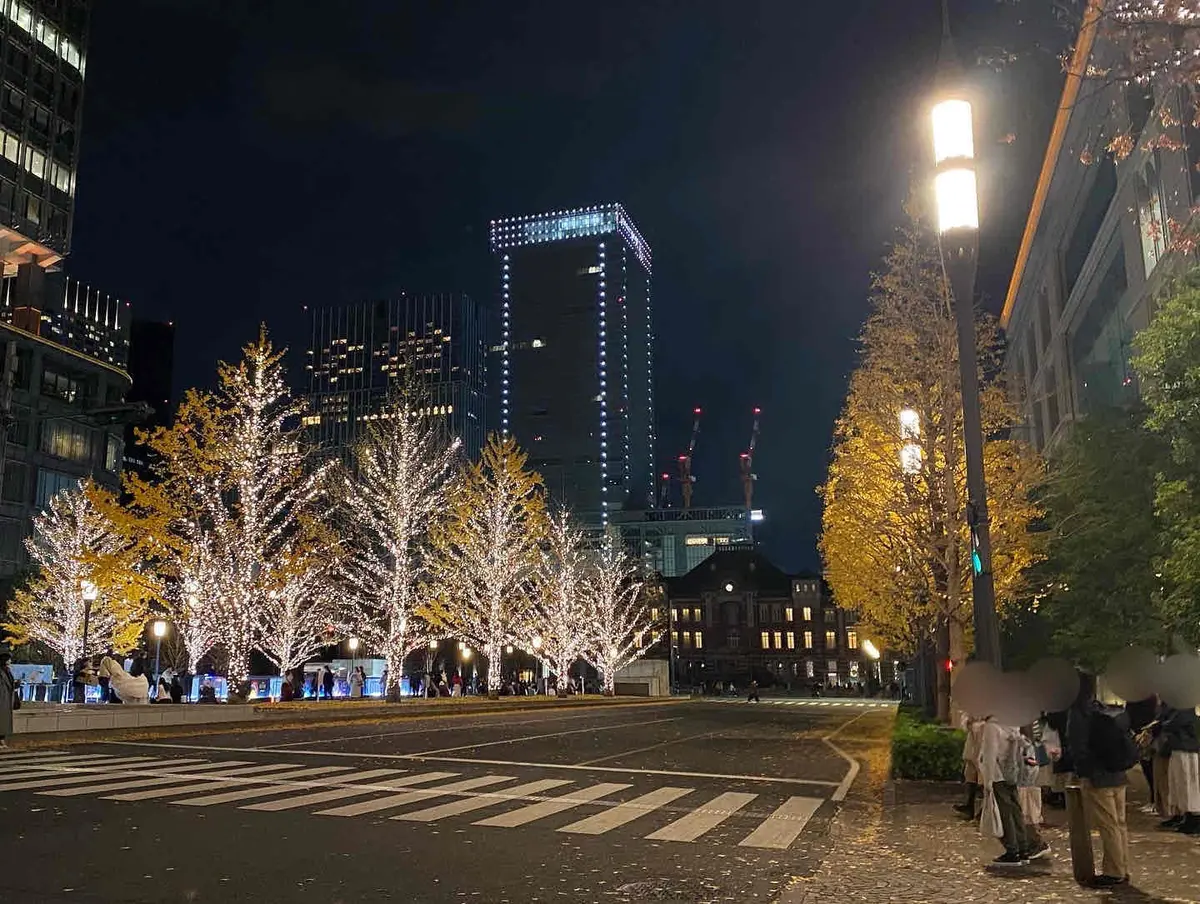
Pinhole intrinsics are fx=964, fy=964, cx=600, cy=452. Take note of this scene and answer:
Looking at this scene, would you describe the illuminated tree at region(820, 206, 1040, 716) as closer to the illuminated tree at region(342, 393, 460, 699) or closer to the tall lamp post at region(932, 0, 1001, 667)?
the tall lamp post at region(932, 0, 1001, 667)

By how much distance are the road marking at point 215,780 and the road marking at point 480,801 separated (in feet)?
11.9

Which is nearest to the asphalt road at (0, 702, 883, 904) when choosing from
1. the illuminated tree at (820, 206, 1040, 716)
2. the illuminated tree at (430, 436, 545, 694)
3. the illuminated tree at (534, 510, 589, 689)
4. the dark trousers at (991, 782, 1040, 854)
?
the dark trousers at (991, 782, 1040, 854)

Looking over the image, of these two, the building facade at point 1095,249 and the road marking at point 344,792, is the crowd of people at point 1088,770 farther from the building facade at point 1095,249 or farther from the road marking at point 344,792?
the building facade at point 1095,249

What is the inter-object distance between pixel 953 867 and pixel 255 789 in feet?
30.7

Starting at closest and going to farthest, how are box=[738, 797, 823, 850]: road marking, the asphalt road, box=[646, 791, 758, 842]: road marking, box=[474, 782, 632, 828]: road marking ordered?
the asphalt road, box=[738, 797, 823, 850]: road marking, box=[646, 791, 758, 842]: road marking, box=[474, 782, 632, 828]: road marking

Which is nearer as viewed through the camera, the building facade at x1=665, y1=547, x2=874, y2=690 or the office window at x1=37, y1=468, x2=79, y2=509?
the office window at x1=37, y1=468, x2=79, y2=509

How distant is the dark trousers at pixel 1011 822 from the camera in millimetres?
9070

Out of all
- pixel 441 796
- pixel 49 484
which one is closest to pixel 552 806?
pixel 441 796

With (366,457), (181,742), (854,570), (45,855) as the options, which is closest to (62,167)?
(366,457)

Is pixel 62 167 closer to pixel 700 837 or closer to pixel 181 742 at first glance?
pixel 181 742

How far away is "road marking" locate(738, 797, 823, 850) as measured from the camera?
1037 cm

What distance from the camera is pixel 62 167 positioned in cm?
6994

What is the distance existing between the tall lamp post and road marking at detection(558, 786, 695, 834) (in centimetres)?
467

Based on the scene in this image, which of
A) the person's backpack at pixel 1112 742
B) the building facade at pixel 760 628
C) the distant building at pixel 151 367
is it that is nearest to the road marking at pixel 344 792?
the person's backpack at pixel 1112 742
